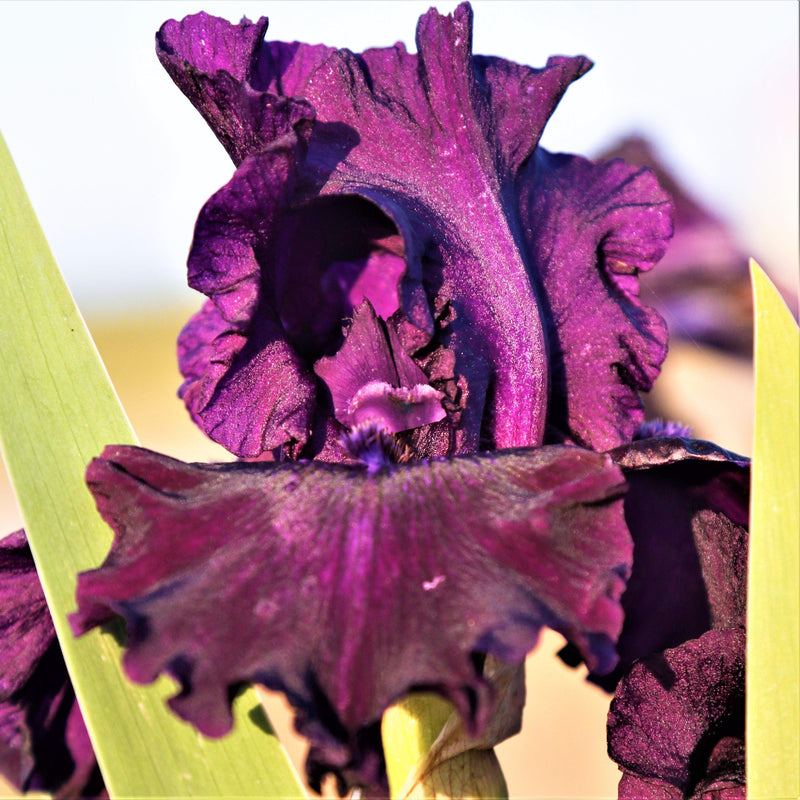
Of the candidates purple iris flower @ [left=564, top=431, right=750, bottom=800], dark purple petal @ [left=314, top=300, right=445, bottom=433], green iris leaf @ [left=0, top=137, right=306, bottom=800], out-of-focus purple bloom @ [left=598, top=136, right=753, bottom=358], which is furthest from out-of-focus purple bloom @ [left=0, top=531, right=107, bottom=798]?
out-of-focus purple bloom @ [left=598, top=136, right=753, bottom=358]

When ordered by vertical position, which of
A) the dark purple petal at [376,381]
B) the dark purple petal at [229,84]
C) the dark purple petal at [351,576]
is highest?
the dark purple petal at [229,84]

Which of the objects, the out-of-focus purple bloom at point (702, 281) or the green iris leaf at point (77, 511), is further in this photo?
the out-of-focus purple bloom at point (702, 281)

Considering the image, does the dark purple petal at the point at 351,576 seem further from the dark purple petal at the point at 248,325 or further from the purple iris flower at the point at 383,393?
the dark purple petal at the point at 248,325

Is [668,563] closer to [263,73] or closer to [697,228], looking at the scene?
[263,73]

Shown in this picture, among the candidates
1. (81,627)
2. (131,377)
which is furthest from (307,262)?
(131,377)

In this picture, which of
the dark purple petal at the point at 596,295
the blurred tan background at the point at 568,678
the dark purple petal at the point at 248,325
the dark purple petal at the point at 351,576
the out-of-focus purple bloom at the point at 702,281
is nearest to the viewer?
the dark purple petal at the point at 351,576

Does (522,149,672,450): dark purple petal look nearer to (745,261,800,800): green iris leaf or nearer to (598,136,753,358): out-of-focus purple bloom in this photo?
(745,261,800,800): green iris leaf

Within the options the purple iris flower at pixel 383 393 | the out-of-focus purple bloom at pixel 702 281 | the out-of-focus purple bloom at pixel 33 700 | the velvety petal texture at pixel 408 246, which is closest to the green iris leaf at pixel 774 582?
the purple iris flower at pixel 383 393
